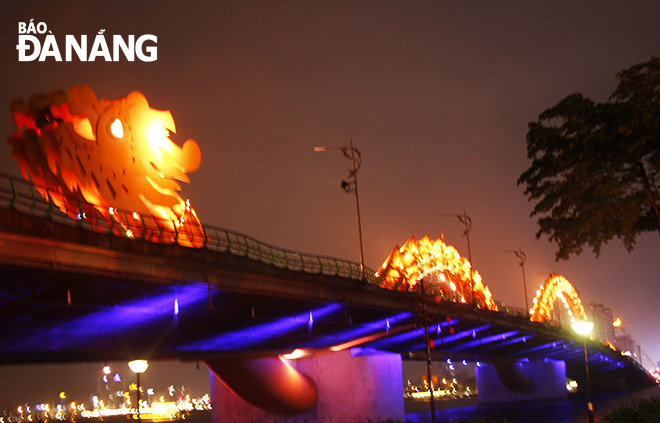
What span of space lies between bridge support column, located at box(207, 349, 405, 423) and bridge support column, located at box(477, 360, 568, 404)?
2060 inches

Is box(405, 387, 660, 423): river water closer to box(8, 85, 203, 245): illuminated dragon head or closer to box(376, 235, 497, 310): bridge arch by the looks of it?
box(376, 235, 497, 310): bridge arch

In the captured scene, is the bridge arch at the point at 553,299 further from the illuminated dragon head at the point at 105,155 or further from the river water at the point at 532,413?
the illuminated dragon head at the point at 105,155

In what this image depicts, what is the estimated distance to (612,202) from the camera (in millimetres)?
33438

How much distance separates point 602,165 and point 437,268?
4542cm

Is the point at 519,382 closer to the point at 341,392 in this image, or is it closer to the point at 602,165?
the point at 341,392

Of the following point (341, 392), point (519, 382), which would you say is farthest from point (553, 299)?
point (341, 392)

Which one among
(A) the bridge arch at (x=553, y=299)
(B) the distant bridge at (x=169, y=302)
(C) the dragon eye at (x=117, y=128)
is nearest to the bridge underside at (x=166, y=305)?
(B) the distant bridge at (x=169, y=302)

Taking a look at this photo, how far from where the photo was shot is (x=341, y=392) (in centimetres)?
4969

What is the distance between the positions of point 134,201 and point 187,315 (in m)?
10.0

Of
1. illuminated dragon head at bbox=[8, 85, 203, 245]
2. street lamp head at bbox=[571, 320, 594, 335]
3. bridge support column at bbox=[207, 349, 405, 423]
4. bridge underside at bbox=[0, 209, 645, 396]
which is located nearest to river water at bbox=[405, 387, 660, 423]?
bridge support column at bbox=[207, 349, 405, 423]

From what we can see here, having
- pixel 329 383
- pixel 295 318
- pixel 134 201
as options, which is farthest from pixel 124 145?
pixel 329 383

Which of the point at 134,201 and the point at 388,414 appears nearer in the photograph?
the point at 134,201

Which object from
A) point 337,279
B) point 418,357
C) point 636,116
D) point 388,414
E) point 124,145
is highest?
point 124,145

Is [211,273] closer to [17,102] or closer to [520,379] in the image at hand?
[17,102]
